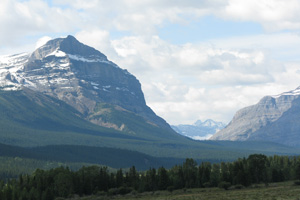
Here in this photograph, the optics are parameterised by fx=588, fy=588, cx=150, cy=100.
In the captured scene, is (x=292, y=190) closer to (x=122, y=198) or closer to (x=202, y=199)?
(x=202, y=199)

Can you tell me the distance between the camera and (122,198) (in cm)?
19062

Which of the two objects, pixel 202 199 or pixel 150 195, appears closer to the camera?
pixel 202 199

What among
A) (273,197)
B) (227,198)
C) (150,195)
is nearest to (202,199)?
(227,198)

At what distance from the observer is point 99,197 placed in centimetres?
19988

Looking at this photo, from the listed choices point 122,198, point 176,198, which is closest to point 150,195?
point 122,198

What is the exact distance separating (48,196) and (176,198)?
1949 inches

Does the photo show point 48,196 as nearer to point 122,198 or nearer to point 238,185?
point 122,198

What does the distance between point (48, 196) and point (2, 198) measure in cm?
1551

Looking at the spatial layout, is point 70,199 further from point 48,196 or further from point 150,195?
point 150,195

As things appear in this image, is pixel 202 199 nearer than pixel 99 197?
Yes

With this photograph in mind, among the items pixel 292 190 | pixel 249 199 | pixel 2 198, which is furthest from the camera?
pixel 2 198

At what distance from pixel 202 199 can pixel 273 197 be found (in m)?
19.7

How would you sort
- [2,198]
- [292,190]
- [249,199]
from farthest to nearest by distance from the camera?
[2,198] < [292,190] < [249,199]

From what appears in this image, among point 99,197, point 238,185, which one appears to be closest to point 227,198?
point 238,185
